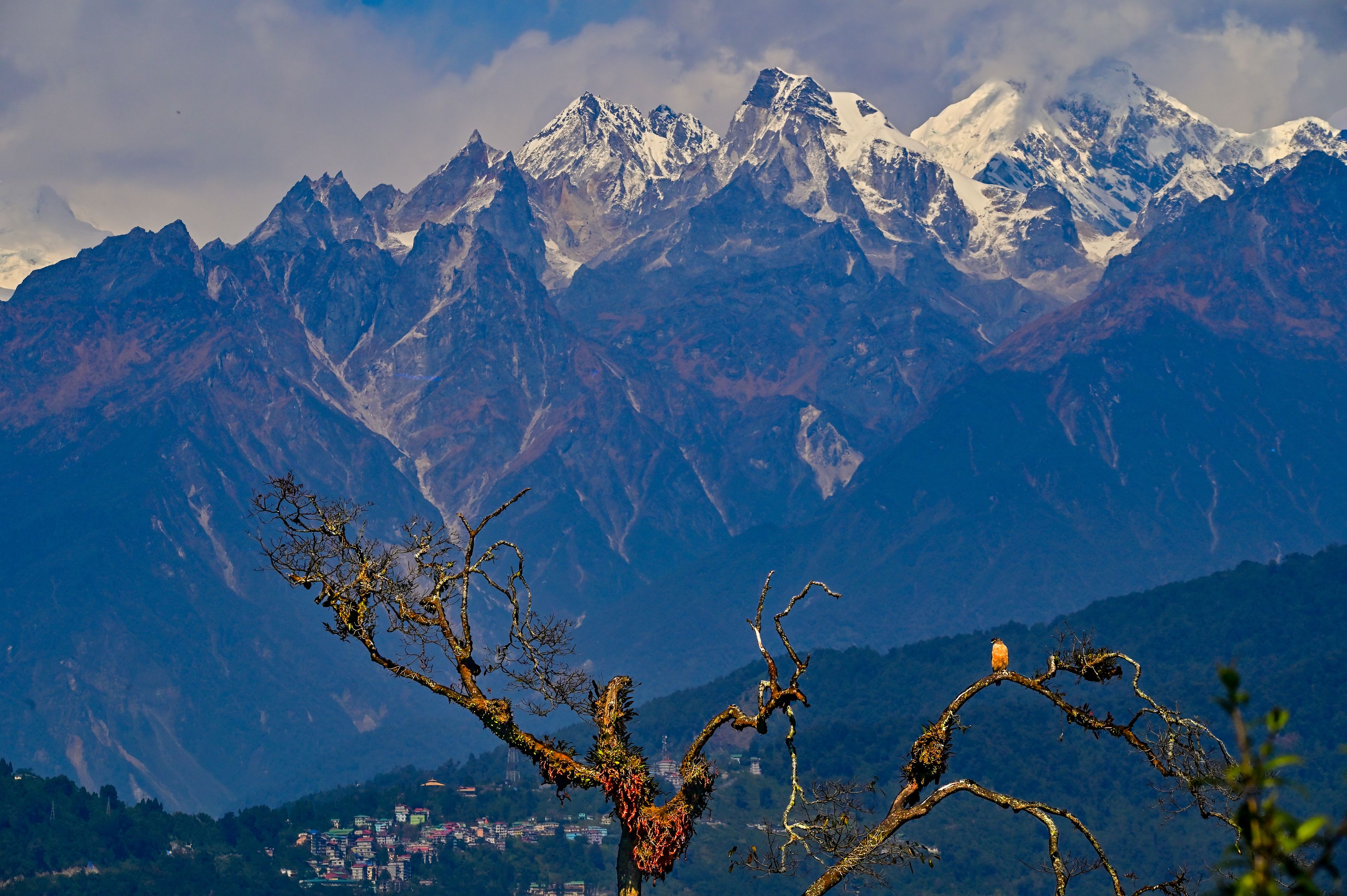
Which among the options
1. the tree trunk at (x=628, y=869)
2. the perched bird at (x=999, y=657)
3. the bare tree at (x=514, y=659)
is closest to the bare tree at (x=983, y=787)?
the perched bird at (x=999, y=657)

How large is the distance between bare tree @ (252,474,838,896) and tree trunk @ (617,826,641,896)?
0.02m

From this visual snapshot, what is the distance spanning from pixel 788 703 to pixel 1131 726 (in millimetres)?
3386

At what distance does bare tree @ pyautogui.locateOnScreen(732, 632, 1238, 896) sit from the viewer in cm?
1848

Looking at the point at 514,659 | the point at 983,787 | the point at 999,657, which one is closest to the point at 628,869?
the point at 514,659

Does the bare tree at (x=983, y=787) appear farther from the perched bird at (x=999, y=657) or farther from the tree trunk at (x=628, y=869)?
the tree trunk at (x=628, y=869)

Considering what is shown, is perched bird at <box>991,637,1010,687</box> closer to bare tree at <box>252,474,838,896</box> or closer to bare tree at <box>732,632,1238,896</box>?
bare tree at <box>732,632,1238,896</box>

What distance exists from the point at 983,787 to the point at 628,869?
4.36 metres

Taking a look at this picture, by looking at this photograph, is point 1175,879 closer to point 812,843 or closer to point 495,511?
point 812,843

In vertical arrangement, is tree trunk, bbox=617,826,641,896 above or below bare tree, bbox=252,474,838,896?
below

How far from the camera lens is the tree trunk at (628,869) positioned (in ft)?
66.2

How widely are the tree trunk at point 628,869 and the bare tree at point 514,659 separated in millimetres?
17

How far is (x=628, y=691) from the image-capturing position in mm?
21891

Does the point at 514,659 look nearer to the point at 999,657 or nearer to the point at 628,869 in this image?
the point at 628,869

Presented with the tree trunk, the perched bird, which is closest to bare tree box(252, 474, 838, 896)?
the tree trunk
